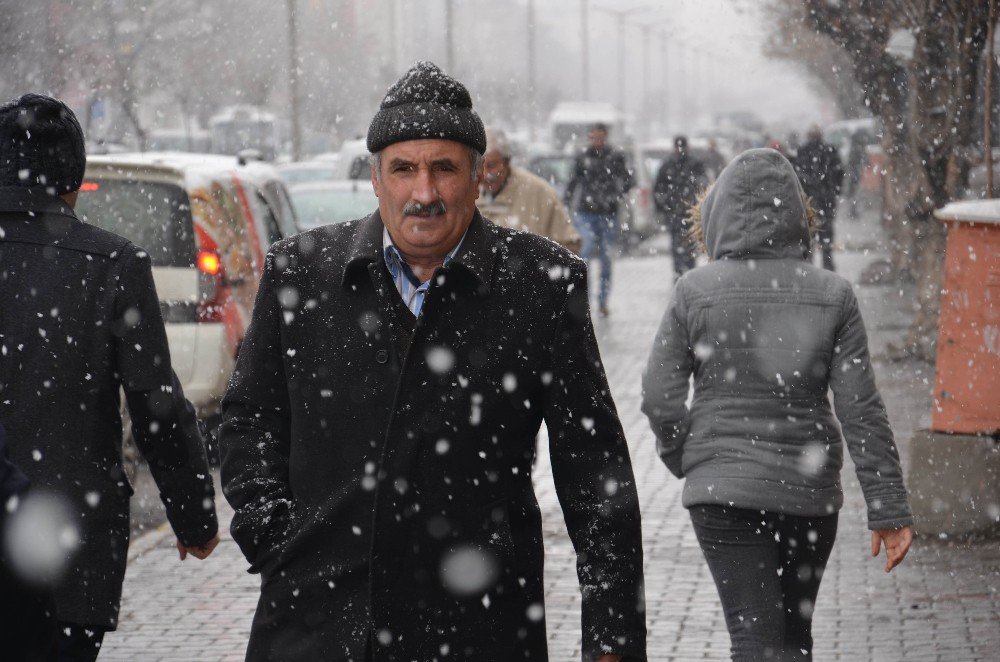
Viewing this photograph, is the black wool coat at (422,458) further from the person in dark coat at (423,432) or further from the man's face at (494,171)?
the man's face at (494,171)

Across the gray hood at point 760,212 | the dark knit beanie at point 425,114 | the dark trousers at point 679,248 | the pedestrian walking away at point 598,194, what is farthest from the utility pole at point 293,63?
the dark knit beanie at point 425,114

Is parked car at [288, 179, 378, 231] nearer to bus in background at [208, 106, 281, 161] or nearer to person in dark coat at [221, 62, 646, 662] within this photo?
person in dark coat at [221, 62, 646, 662]

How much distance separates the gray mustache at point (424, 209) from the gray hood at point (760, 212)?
160cm

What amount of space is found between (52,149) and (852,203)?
3849 cm

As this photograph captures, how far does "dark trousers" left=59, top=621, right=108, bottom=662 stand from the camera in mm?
3938

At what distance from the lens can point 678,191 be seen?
21.0m

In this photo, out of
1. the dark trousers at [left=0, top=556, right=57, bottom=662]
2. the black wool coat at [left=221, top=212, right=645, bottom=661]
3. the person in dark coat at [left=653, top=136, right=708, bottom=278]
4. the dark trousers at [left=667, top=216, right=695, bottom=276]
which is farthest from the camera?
the person in dark coat at [left=653, top=136, right=708, bottom=278]

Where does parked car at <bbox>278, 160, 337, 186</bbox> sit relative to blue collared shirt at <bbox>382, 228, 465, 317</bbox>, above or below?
below

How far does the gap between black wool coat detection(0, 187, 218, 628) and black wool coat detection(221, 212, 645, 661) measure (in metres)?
0.79

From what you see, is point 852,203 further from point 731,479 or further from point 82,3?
point 731,479

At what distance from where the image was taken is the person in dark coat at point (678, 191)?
67.9ft

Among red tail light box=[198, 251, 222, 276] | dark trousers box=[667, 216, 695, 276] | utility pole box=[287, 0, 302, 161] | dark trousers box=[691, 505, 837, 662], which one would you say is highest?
utility pole box=[287, 0, 302, 161]

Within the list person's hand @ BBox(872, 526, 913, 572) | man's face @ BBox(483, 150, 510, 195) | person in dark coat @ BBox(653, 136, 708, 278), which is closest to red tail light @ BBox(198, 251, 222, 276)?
man's face @ BBox(483, 150, 510, 195)

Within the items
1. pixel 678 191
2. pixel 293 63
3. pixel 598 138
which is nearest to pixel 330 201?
pixel 598 138
